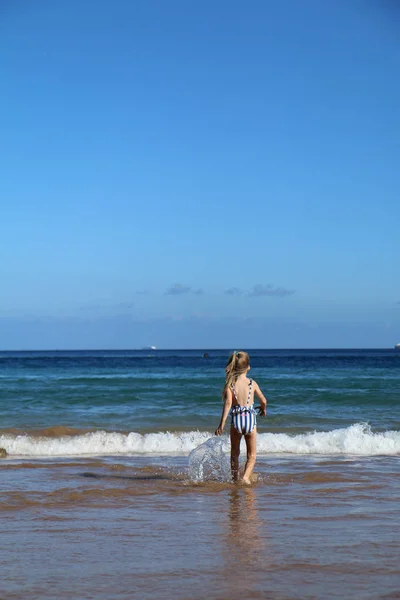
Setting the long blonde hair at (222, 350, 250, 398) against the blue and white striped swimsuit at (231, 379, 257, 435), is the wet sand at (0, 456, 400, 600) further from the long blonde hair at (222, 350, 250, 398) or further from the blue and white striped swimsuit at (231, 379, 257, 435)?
the long blonde hair at (222, 350, 250, 398)

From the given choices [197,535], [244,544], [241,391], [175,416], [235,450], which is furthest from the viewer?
[175,416]

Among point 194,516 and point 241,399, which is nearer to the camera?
point 194,516

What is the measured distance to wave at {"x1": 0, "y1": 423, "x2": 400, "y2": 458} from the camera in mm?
12562

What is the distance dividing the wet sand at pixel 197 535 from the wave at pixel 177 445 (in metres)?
2.79

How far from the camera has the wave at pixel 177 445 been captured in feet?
41.2

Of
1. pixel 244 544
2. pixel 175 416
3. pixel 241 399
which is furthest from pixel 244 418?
pixel 175 416

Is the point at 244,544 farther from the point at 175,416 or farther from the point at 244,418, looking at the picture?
the point at 175,416

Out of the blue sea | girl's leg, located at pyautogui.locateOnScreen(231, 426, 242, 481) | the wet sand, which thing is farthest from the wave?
girl's leg, located at pyautogui.locateOnScreen(231, 426, 242, 481)

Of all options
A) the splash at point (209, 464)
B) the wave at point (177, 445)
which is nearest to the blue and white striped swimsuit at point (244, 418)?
the splash at point (209, 464)

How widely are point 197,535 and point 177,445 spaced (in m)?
7.48

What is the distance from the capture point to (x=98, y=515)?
6.84 metres

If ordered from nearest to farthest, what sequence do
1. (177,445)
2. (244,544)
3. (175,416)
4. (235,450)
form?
(244,544)
(235,450)
(177,445)
(175,416)

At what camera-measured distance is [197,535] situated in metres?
5.88

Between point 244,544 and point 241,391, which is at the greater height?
point 241,391
